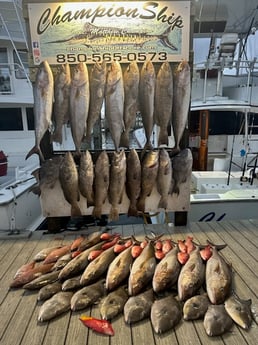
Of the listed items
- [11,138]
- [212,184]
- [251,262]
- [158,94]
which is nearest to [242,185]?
[212,184]

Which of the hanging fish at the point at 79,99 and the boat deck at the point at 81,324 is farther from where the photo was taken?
the hanging fish at the point at 79,99

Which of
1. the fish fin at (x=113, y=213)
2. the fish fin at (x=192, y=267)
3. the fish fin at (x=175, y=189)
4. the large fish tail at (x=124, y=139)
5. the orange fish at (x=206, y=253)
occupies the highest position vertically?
the large fish tail at (x=124, y=139)

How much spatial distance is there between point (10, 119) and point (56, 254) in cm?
673

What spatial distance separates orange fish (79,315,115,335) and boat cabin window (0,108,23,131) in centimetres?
738

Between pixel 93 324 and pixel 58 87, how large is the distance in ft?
6.35

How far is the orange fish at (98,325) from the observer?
162cm

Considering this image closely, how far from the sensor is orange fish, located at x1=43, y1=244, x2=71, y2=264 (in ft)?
7.69

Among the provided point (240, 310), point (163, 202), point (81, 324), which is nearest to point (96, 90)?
point (163, 202)

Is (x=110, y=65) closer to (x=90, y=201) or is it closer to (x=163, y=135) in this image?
(x=163, y=135)

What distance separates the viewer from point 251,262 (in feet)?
7.81

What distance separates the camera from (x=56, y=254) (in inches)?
95.1

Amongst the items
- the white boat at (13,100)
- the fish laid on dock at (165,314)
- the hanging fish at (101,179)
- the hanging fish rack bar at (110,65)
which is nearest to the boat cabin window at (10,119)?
the white boat at (13,100)

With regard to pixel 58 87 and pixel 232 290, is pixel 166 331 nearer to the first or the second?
pixel 232 290

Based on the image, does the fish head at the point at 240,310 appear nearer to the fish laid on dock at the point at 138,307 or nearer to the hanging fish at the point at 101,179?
the fish laid on dock at the point at 138,307
